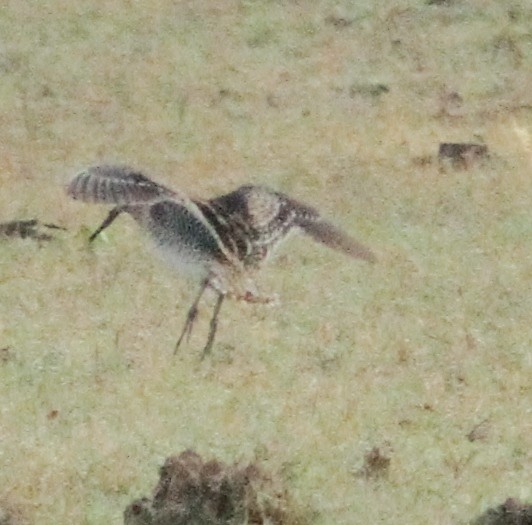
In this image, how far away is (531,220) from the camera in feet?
43.8

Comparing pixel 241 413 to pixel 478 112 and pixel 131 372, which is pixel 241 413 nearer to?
pixel 131 372

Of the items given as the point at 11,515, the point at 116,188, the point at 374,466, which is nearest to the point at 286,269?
the point at 116,188

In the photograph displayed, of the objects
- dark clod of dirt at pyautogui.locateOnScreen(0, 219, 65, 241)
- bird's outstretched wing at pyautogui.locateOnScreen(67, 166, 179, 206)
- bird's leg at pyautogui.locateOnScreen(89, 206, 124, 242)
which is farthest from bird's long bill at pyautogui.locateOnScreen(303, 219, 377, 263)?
dark clod of dirt at pyautogui.locateOnScreen(0, 219, 65, 241)

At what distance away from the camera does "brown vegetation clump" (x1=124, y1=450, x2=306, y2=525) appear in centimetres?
821

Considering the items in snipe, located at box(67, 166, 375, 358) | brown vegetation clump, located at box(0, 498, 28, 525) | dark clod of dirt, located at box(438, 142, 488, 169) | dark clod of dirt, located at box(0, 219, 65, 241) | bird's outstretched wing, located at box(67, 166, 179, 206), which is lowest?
dark clod of dirt, located at box(438, 142, 488, 169)

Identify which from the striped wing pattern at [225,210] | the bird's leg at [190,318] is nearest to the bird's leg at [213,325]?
the bird's leg at [190,318]

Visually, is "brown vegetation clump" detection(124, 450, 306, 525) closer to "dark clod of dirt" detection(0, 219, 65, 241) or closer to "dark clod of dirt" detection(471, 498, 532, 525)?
"dark clod of dirt" detection(471, 498, 532, 525)

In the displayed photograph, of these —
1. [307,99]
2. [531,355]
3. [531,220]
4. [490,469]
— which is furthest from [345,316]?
[307,99]

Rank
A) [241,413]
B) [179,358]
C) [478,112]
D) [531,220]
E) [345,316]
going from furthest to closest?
[478,112] → [531,220] → [345,316] → [179,358] → [241,413]

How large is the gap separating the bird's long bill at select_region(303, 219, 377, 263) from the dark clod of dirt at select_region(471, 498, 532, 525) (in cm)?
295

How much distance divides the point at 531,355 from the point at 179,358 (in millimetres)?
2922

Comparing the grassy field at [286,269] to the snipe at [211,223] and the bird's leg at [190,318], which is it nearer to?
the bird's leg at [190,318]

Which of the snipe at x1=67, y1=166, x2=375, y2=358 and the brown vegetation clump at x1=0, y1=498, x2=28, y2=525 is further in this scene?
the snipe at x1=67, y1=166, x2=375, y2=358

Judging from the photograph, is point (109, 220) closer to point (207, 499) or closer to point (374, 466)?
point (374, 466)
